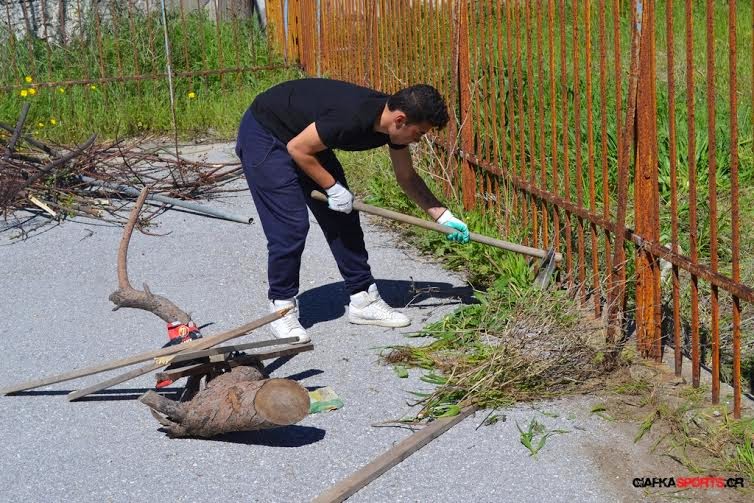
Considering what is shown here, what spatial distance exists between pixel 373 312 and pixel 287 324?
0.50 m

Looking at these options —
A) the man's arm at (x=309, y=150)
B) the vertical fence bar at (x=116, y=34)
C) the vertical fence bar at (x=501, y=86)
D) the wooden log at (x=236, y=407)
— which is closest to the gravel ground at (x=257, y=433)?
the wooden log at (x=236, y=407)

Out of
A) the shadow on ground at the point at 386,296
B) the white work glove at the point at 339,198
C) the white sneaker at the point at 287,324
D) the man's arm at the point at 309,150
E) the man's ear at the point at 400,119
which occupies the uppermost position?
the man's ear at the point at 400,119

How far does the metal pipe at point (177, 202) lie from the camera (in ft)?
24.1

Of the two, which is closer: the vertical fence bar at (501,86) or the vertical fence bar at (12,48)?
the vertical fence bar at (501,86)

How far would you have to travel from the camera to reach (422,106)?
15.0 ft

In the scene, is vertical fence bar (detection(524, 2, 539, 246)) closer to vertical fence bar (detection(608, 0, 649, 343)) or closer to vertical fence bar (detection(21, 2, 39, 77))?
vertical fence bar (detection(608, 0, 649, 343))

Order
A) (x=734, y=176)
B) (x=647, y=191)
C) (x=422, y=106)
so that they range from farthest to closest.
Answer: (x=422, y=106), (x=647, y=191), (x=734, y=176)

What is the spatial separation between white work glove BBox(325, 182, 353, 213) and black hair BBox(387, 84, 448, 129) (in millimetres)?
557

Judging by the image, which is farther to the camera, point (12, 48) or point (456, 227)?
point (12, 48)

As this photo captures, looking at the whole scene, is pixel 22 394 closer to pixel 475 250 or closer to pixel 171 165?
pixel 475 250

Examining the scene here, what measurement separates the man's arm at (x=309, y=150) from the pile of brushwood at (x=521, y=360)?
983 millimetres

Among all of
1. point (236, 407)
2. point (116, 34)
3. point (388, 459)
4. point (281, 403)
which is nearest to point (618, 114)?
point (388, 459)

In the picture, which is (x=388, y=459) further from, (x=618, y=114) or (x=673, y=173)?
(x=618, y=114)

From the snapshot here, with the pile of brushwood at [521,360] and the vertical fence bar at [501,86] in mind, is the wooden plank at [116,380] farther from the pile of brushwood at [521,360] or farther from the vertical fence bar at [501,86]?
the vertical fence bar at [501,86]
